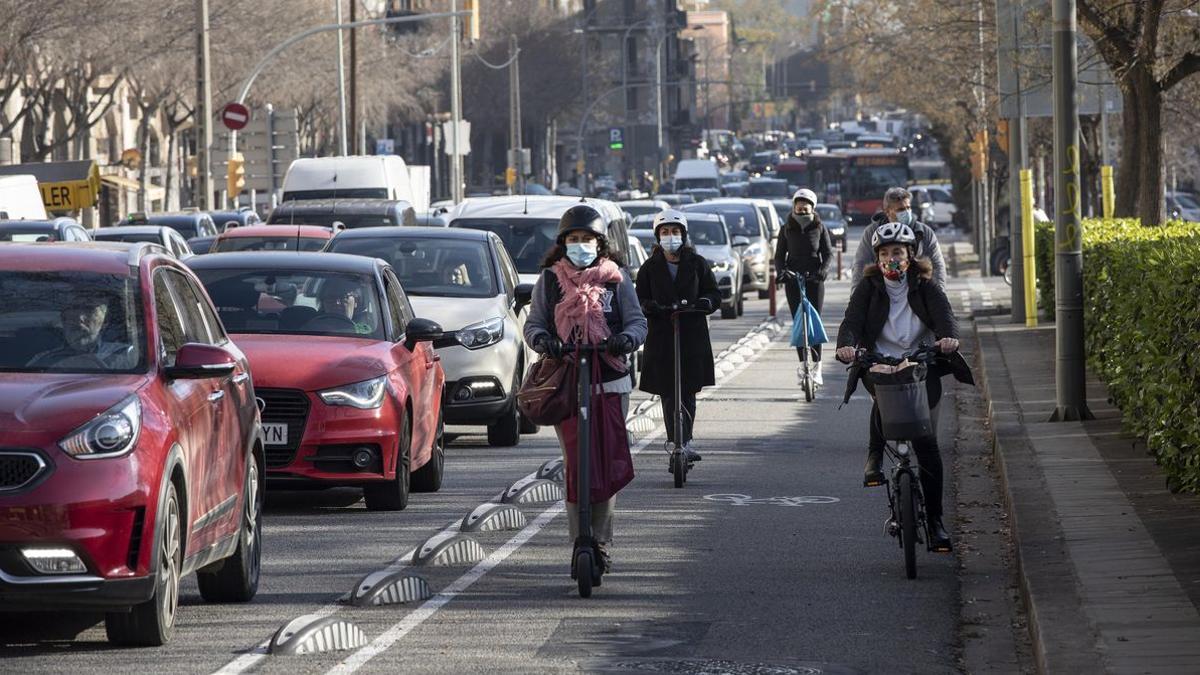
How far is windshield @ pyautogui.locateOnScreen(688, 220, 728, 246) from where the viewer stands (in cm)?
3791

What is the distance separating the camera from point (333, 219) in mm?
29547

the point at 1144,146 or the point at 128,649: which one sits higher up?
the point at 1144,146

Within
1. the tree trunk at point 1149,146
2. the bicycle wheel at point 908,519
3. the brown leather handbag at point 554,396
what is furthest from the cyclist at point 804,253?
the brown leather handbag at point 554,396

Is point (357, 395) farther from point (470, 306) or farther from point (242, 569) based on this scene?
point (470, 306)

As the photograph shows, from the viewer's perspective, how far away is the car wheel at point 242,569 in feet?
32.6

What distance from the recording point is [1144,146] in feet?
92.6

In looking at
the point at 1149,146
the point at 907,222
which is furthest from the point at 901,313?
the point at 1149,146

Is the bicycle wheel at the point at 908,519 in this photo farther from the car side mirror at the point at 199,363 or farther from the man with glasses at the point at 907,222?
the man with glasses at the point at 907,222

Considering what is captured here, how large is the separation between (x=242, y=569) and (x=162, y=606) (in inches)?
53.9

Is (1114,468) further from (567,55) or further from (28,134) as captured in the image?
(567,55)

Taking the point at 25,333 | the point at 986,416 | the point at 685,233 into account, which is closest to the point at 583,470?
the point at 25,333

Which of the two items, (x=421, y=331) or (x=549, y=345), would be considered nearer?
(x=549, y=345)

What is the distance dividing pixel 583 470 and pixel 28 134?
183 feet

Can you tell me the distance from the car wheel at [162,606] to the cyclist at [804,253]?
12.9 metres
